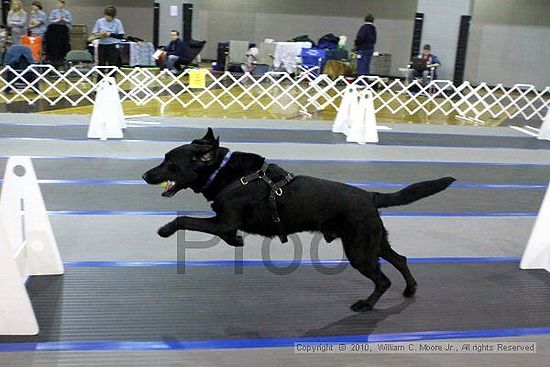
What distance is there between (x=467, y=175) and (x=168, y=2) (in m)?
13.1

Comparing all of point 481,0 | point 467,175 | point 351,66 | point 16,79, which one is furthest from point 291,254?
point 481,0

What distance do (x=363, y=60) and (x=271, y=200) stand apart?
12.8 meters

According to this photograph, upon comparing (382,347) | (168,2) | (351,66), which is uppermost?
(168,2)

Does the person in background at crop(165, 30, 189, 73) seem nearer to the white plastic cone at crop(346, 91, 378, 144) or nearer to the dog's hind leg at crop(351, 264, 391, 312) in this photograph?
the white plastic cone at crop(346, 91, 378, 144)

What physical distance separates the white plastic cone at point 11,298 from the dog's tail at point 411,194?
6.01 feet

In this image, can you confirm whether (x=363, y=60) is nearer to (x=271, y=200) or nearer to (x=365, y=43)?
(x=365, y=43)

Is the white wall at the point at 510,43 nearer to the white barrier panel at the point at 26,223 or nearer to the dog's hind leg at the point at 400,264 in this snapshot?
the dog's hind leg at the point at 400,264

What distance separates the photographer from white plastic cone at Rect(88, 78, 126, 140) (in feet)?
26.3

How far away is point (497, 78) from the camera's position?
19.9 meters

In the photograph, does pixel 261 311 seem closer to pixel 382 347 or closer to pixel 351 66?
pixel 382 347

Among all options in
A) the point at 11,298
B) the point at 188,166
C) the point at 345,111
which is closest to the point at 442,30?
the point at 345,111

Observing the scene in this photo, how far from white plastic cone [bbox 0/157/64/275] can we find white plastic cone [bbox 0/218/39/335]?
56 centimetres

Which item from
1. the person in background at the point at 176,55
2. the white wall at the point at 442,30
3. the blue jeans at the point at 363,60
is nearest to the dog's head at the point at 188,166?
the person in background at the point at 176,55

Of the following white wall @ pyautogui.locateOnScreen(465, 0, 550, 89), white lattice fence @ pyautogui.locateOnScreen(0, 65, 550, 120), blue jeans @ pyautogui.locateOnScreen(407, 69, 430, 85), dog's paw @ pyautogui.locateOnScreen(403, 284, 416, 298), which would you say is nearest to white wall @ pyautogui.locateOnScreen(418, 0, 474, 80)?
blue jeans @ pyautogui.locateOnScreen(407, 69, 430, 85)
